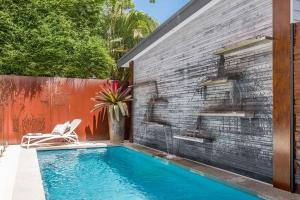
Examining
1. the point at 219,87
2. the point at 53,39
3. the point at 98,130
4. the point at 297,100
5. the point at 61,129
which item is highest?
the point at 53,39

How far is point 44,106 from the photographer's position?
11.1m

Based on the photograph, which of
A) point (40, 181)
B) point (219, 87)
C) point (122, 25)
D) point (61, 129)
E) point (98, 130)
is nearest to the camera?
point (40, 181)

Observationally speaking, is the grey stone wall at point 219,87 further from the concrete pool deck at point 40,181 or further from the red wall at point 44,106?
the red wall at point 44,106

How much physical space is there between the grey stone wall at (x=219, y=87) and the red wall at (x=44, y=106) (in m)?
3.12

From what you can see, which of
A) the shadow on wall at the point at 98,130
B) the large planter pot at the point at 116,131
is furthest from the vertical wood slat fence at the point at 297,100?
the shadow on wall at the point at 98,130

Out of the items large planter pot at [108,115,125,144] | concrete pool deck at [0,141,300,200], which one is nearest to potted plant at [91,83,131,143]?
large planter pot at [108,115,125,144]

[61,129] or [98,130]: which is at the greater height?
[61,129]

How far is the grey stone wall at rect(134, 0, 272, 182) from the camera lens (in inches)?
198

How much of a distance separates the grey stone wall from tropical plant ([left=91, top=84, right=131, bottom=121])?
171 cm

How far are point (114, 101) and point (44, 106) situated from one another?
2357mm

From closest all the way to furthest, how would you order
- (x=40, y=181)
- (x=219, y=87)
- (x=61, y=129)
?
(x=40, y=181)
(x=219, y=87)
(x=61, y=129)

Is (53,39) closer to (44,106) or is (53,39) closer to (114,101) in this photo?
(44,106)

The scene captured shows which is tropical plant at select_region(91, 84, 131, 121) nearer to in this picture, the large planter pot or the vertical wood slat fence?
the large planter pot

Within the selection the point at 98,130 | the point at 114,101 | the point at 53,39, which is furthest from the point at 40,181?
the point at 53,39
